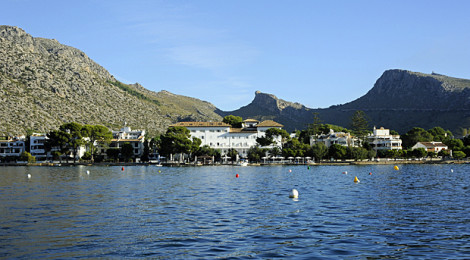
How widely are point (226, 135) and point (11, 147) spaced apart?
76.8 meters

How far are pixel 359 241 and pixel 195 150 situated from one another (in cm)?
12105

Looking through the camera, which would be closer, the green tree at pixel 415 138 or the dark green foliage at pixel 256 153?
the dark green foliage at pixel 256 153

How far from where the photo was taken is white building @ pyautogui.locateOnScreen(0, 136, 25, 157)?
490ft

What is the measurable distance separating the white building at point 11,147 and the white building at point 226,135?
184 feet

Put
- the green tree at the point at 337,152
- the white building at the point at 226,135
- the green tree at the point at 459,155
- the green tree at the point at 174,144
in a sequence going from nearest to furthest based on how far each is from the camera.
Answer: the green tree at the point at 174,144
the green tree at the point at 337,152
the green tree at the point at 459,155
the white building at the point at 226,135

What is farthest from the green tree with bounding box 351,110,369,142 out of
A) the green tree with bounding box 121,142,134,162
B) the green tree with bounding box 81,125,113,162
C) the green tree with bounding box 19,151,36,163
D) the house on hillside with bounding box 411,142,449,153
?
the green tree with bounding box 19,151,36,163

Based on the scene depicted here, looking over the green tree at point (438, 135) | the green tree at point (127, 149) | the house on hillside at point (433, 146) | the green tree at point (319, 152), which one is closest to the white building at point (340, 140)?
the green tree at point (319, 152)

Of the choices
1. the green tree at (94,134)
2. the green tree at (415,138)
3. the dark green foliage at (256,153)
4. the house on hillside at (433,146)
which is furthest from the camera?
the green tree at (415,138)

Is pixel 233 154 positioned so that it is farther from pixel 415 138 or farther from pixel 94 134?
pixel 415 138

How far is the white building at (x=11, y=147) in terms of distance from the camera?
490 ft

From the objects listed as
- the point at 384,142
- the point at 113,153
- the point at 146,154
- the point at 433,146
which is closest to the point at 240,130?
the point at 146,154

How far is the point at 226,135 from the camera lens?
15925 cm

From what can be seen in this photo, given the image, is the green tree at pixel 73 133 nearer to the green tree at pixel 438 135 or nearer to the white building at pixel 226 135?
the white building at pixel 226 135

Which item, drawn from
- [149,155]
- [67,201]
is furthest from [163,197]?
[149,155]
